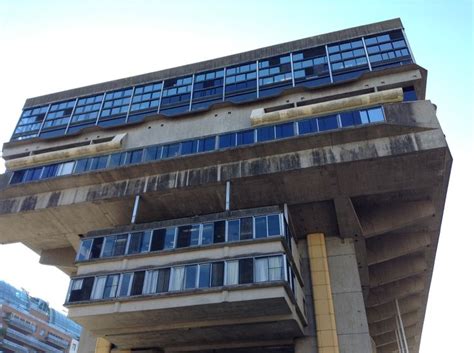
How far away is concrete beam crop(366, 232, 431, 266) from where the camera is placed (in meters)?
31.8

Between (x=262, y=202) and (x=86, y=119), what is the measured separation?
19608mm

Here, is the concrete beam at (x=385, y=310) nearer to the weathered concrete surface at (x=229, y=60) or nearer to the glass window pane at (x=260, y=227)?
the glass window pane at (x=260, y=227)

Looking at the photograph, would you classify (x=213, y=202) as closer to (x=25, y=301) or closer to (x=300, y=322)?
(x=300, y=322)

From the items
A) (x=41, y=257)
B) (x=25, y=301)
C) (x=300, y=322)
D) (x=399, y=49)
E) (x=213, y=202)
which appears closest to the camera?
(x=300, y=322)

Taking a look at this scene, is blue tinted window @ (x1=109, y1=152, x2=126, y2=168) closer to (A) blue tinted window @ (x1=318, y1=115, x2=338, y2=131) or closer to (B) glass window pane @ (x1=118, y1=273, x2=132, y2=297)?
(B) glass window pane @ (x1=118, y1=273, x2=132, y2=297)

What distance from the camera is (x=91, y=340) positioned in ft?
101

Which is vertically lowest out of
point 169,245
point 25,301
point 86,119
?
point 169,245

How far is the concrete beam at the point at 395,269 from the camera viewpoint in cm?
3572

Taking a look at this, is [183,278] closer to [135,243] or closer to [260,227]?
[135,243]

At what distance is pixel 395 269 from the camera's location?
118ft

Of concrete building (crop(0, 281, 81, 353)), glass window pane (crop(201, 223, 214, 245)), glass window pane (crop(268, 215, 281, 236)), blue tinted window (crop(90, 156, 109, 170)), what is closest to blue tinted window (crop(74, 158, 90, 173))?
blue tinted window (crop(90, 156, 109, 170))

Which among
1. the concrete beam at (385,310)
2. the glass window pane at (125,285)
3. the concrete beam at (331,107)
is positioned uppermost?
the concrete beam at (331,107)

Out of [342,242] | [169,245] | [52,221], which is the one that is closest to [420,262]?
[342,242]

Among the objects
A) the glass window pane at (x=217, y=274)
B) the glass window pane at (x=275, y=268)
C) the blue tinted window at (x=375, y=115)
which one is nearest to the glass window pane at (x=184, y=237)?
the glass window pane at (x=217, y=274)
